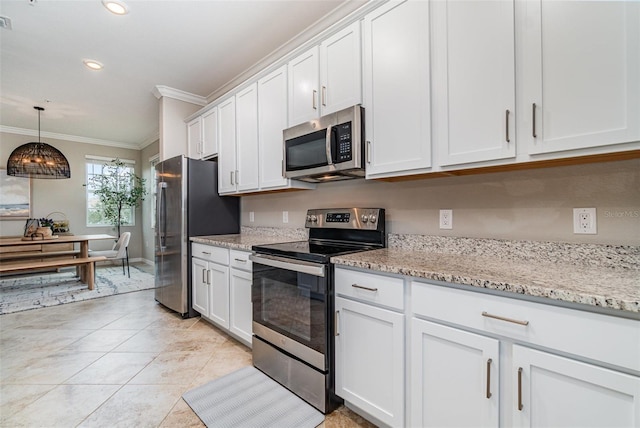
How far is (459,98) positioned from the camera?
1467mm

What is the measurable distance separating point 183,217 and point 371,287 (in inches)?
94.1

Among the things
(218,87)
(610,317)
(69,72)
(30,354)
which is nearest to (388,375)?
(610,317)

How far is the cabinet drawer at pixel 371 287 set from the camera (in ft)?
4.52

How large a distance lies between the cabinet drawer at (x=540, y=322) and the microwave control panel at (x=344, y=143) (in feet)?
3.22

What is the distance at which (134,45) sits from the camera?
9.39 ft

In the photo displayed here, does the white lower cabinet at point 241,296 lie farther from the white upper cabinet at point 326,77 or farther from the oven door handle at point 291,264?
the white upper cabinet at point 326,77

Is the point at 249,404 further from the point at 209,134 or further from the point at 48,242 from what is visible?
the point at 48,242

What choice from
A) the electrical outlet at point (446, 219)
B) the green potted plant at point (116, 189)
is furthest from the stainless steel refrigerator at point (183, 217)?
the green potted plant at point (116, 189)

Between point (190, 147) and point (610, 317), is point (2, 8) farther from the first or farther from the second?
point (610, 317)

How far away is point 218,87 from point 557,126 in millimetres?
3729

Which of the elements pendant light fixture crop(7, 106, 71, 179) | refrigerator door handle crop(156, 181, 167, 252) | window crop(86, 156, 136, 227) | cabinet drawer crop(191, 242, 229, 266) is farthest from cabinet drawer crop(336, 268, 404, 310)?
window crop(86, 156, 136, 227)

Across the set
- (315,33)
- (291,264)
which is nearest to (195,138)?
(315,33)

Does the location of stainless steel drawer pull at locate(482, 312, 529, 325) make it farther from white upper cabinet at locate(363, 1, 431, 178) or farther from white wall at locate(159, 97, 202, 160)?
white wall at locate(159, 97, 202, 160)

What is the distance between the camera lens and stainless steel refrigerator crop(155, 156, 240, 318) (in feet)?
10.3
